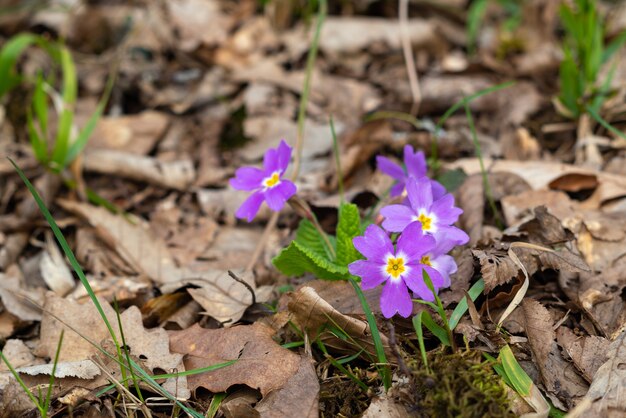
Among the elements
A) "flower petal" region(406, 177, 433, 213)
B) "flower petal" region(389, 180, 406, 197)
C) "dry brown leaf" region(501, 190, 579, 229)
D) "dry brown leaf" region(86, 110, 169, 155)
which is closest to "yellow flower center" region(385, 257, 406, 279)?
"flower petal" region(406, 177, 433, 213)

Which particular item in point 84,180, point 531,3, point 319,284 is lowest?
point 84,180

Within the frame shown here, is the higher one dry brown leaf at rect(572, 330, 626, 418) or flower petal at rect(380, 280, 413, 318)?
flower petal at rect(380, 280, 413, 318)

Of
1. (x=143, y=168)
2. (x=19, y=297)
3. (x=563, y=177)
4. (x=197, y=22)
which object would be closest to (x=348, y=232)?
(x=563, y=177)

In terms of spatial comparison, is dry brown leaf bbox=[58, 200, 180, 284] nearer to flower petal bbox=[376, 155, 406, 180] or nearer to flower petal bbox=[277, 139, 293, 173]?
flower petal bbox=[277, 139, 293, 173]

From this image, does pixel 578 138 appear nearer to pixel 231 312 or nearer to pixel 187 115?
pixel 231 312

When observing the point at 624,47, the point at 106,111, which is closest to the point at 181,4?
the point at 106,111

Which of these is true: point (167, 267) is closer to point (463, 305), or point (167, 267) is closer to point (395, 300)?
point (395, 300)

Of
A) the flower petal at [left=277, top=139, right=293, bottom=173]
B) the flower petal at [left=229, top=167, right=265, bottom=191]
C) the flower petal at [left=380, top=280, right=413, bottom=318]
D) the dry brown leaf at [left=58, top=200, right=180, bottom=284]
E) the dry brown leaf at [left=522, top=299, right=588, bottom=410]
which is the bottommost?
the dry brown leaf at [left=58, top=200, right=180, bottom=284]
